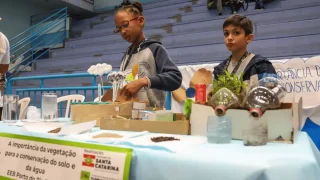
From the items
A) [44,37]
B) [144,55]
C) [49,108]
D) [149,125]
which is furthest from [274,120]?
[44,37]

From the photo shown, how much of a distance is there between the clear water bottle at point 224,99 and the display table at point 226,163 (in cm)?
10

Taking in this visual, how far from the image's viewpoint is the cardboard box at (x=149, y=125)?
78 centimetres

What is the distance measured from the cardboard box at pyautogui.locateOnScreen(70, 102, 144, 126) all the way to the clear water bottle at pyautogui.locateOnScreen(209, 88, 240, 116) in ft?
1.04

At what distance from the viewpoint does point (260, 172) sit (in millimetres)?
458

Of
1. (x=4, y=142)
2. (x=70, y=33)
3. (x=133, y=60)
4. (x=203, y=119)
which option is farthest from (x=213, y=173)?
(x=70, y=33)

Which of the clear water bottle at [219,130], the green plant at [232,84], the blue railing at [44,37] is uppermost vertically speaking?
the blue railing at [44,37]

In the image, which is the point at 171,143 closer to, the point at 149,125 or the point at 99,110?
the point at 149,125

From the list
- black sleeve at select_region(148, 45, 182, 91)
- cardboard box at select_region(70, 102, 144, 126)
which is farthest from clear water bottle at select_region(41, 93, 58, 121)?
black sleeve at select_region(148, 45, 182, 91)

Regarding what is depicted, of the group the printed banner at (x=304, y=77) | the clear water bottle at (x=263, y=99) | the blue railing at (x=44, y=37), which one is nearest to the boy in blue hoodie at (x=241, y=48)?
the clear water bottle at (x=263, y=99)

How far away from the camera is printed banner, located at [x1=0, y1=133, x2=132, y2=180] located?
22.7 inches

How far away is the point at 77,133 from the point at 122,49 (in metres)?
4.32

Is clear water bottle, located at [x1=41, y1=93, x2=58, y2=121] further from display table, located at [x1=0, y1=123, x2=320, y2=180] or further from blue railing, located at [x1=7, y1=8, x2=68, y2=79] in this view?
blue railing, located at [x1=7, y1=8, x2=68, y2=79]

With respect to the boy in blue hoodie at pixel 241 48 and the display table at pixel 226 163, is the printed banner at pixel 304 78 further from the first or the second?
the display table at pixel 226 163

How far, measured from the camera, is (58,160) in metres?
0.66
